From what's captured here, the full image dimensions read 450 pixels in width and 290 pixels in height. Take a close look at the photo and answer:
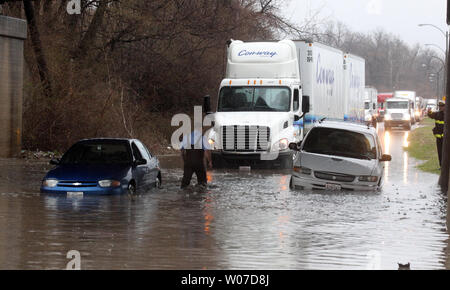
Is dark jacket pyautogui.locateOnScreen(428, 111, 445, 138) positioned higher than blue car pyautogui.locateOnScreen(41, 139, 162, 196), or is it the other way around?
dark jacket pyautogui.locateOnScreen(428, 111, 445, 138)

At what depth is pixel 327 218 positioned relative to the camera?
15.7 metres

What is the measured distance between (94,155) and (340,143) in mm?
5929

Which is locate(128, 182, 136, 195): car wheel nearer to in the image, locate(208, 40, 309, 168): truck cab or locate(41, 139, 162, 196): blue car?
locate(41, 139, 162, 196): blue car

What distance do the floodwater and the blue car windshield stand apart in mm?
971

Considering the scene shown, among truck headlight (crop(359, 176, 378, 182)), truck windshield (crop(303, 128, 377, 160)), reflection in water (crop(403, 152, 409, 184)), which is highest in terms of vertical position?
truck windshield (crop(303, 128, 377, 160))

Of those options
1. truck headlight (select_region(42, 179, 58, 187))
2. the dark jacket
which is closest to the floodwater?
truck headlight (select_region(42, 179, 58, 187))

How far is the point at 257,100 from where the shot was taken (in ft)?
94.1

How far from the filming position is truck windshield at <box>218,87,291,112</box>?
1127 inches

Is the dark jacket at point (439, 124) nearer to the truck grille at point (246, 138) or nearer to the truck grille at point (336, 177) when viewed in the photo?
the truck grille at point (246, 138)

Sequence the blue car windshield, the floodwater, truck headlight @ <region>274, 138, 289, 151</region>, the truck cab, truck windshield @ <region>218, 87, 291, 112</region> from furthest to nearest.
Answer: truck windshield @ <region>218, 87, 291, 112</region> < truck headlight @ <region>274, 138, 289, 151</region> < the truck cab < the blue car windshield < the floodwater

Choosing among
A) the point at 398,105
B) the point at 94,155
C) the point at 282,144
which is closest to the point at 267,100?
the point at 282,144

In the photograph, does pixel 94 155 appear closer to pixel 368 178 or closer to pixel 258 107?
pixel 368 178

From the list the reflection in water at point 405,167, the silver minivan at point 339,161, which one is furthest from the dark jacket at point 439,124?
the silver minivan at point 339,161
